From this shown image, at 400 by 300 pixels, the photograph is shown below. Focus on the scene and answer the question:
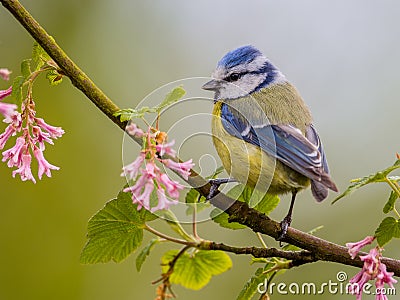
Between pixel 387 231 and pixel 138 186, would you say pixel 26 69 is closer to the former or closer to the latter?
pixel 138 186

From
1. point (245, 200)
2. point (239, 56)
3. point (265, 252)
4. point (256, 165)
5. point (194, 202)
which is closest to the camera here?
point (265, 252)

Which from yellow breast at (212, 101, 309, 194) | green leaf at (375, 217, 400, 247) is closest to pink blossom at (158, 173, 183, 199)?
green leaf at (375, 217, 400, 247)

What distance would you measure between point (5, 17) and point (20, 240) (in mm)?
1895

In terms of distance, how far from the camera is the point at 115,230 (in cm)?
155

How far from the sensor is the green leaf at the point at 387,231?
1.44 m

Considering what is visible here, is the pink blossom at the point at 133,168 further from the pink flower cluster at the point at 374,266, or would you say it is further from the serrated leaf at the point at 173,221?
the pink flower cluster at the point at 374,266

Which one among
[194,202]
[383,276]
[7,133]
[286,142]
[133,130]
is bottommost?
[383,276]

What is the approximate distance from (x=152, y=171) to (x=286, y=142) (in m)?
0.95

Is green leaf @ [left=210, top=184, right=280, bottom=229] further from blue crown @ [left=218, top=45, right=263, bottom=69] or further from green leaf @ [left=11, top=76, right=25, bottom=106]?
blue crown @ [left=218, top=45, right=263, bottom=69]

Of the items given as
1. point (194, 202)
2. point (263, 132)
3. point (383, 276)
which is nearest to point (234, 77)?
point (263, 132)

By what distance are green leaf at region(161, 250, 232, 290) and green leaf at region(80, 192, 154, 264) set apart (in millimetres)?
105

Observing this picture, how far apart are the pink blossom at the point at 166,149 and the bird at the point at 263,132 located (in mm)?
499

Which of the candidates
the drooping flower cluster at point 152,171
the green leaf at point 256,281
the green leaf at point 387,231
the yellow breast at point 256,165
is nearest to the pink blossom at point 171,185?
the drooping flower cluster at point 152,171

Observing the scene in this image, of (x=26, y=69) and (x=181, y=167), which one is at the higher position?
(x=26, y=69)
